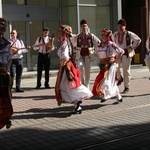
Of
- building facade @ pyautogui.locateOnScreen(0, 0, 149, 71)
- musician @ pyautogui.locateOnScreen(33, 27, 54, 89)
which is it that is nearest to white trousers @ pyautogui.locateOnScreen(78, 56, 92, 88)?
musician @ pyautogui.locateOnScreen(33, 27, 54, 89)

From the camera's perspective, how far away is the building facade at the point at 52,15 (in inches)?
738

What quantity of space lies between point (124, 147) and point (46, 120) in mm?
2452

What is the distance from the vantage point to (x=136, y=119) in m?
7.99

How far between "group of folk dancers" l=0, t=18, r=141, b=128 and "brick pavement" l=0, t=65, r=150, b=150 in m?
0.38

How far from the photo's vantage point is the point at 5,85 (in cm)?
656

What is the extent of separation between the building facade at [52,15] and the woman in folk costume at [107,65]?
952 cm

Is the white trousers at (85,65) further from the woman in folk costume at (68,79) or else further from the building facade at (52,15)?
the building facade at (52,15)

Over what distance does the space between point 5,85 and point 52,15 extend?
542 inches

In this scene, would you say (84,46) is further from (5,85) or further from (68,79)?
(5,85)

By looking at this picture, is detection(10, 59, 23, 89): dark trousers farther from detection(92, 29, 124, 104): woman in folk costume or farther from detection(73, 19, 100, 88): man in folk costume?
detection(92, 29, 124, 104): woman in folk costume

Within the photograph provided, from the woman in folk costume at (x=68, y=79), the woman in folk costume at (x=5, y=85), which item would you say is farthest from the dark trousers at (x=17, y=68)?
the woman in folk costume at (x=5, y=85)

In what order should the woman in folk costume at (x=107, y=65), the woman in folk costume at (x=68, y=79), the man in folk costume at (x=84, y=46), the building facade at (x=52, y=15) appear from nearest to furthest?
the woman in folk costume at (x=68, y=79) < the woman in folk costume at (x=107, y=65) < the man in folk costume at (x=84, y=46) < the building facade at (x=52, y=15)

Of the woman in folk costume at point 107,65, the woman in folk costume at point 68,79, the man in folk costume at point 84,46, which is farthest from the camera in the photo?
the man in folk costume at point 84,46

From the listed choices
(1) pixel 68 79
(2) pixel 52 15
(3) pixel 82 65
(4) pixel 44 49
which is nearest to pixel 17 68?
(4) pixel 44 49
